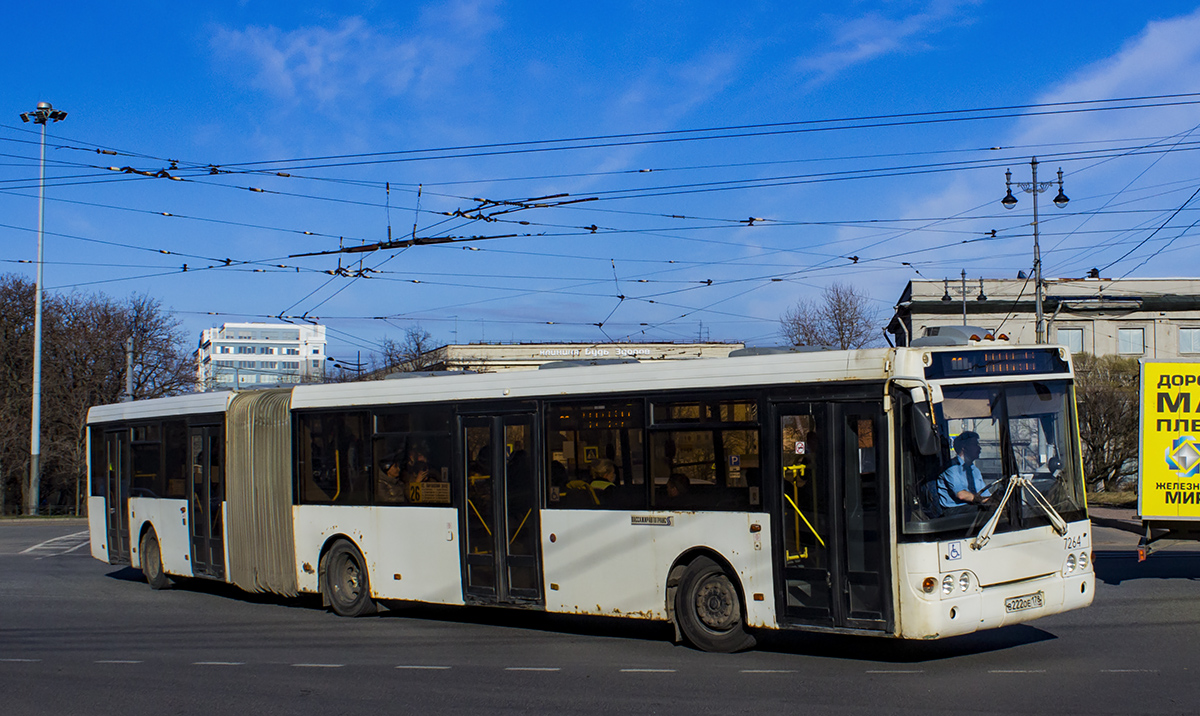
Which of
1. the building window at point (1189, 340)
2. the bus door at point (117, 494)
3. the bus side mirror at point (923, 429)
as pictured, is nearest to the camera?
the bus side mirror at point (923, 429)

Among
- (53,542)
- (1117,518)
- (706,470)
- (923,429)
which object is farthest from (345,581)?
(1117,518)

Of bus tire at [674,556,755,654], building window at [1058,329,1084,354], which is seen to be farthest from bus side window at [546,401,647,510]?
building window at [1058,329,1084,354]

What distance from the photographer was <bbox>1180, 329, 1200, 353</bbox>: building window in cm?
5794

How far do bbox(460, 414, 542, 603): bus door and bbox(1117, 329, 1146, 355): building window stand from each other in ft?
183

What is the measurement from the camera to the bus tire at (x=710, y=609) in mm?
9258

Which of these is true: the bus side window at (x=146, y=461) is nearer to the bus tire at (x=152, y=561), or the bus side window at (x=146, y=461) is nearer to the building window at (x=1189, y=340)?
the bus tire at (x=152, y=561)

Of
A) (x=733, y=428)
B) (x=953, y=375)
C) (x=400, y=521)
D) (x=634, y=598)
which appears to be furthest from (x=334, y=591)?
(x=953, y=375)

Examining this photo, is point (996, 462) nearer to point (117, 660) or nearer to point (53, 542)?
point (117, 660)

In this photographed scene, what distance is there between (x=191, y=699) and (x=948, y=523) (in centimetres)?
596

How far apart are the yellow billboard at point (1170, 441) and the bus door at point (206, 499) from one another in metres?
11.5

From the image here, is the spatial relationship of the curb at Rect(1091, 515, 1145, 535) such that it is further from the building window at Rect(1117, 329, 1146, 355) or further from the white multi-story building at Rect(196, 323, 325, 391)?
the white multi-story building at Rect(196, 323, 325, 391)

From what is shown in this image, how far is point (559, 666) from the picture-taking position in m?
9.01

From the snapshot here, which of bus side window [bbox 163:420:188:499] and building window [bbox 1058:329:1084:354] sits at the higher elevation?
building window [bbox 1058:329:1084:354]

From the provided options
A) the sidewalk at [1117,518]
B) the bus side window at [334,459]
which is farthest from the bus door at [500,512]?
the sidewalk at [1117,518]
